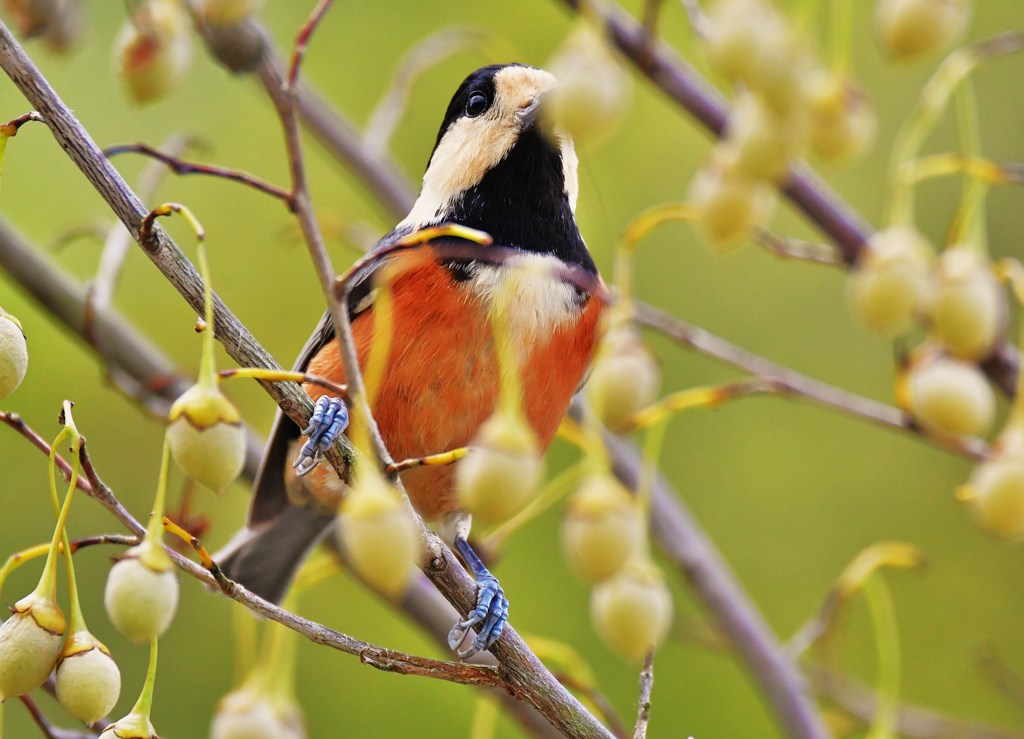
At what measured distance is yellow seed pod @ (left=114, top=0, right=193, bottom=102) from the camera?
2.12 metres

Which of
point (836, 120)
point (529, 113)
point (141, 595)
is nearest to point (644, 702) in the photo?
point (141, 595)

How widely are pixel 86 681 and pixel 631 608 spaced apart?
67cm

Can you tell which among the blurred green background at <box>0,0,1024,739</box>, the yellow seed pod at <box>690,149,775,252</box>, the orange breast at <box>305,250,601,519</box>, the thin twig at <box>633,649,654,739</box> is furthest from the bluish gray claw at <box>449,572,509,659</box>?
the blurred green background at <box>0,0,1024,739</box>

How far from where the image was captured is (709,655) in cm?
490

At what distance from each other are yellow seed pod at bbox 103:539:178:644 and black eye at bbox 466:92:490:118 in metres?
2.12

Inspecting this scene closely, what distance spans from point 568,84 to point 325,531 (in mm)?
2646

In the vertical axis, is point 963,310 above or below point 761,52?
above

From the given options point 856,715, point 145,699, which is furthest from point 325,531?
point 145,699

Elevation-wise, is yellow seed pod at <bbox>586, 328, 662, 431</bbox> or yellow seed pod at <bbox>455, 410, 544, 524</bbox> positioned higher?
yellow seed pod at <bbox>586, 328, 662, 431</bbox>

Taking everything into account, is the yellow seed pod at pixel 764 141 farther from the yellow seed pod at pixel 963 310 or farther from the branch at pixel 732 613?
the branch at pixel 732 613

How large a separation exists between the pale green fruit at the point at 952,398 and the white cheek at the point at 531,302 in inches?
47.3

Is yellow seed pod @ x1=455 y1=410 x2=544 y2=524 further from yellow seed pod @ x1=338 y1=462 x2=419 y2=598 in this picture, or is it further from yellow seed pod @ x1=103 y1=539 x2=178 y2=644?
yellow seed pod @ x1=103 y1=539 x2=178 y2=644

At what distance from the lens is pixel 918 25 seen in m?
1.37

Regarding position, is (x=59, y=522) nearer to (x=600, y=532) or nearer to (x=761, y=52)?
(x=600, y=532)
